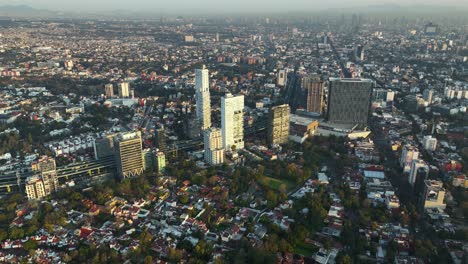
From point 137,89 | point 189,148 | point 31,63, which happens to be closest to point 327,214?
point 189,148

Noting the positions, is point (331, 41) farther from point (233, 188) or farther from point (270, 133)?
point (233, 188)

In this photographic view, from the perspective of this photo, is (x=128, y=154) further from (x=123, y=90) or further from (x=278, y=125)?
(x=123, y=90)

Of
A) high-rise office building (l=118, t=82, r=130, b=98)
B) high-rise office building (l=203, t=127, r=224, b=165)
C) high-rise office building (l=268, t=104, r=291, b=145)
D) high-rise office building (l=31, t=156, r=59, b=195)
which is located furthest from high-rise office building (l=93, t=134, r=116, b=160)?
Answer: high-rise office building (l=118, t=82, r=130, b=98)

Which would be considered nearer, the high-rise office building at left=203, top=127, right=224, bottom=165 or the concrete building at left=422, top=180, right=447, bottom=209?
the concrete building at left=422, top=180, right=447, bottom=209

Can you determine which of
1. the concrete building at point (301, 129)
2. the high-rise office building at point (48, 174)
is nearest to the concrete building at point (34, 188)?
the high-rise office building at point (48, 174)

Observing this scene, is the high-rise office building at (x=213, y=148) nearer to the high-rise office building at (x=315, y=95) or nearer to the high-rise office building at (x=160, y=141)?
the high-rise office building at (x=160, y=141)

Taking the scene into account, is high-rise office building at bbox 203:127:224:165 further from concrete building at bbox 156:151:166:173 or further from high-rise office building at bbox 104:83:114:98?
high-rise office building at bbox 104:83:114:98
